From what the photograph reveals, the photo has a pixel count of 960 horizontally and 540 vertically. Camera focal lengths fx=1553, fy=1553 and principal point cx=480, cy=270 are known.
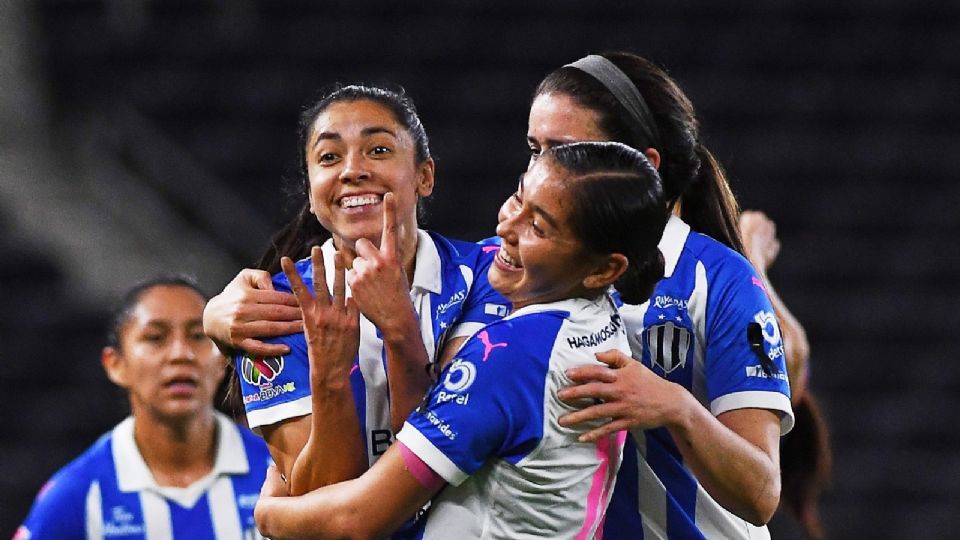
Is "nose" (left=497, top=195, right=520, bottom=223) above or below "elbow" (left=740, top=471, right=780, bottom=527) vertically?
above

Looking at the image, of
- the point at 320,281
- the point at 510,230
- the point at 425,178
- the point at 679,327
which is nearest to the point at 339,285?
the point at 320,281

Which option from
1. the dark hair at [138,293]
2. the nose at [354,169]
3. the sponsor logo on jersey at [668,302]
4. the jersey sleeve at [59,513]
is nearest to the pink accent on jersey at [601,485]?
the sponsor logo on jersey at [668,302]

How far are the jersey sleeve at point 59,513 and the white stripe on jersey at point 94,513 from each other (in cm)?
1

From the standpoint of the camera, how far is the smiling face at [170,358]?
3883mm

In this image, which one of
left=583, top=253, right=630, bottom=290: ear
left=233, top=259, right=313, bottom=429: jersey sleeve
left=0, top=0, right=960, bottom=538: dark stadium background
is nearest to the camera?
left=583, top=253, right=630, bottom=290: ear

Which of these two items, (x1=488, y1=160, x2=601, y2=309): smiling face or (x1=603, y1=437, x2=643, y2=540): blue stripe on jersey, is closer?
(x1=488, y1=160, x2=601, y2=309): smiling face

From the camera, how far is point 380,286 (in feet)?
6.86

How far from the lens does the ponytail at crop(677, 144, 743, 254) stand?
254 cm

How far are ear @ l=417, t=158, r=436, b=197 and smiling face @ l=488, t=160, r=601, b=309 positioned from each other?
0.46 metres

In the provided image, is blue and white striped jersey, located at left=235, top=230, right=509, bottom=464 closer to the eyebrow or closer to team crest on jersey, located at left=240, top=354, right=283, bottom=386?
team crest on jersey, located at left=240, top=354, right=283, bottom=386

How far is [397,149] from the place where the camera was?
7.91ft

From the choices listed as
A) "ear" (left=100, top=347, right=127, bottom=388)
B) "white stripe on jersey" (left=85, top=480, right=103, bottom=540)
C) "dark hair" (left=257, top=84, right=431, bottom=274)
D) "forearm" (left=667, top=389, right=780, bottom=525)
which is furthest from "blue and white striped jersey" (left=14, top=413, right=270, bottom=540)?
"forearm" (left=667, top=389, right=780, bottom=525)

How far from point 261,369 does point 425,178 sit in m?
0.46

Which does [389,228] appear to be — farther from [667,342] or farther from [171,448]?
[171,448]
